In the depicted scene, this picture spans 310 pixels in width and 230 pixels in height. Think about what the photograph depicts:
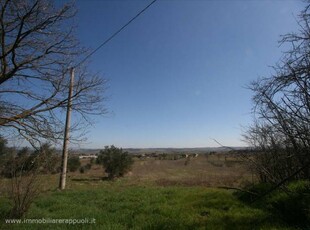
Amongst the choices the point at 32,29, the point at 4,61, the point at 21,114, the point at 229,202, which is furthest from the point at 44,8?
the point at 229,202

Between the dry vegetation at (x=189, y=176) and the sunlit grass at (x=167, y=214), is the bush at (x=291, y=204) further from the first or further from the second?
the dry vegetation at (x=189, y=176)

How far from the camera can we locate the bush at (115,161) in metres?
32.2

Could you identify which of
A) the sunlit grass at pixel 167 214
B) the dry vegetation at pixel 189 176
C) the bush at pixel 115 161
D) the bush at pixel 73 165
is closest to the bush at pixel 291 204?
the sunlit grass at pixel 167 214

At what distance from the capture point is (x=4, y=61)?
7.73 meters

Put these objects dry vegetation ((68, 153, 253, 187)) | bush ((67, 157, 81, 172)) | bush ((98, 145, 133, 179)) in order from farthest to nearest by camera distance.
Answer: bush ((67, 157, 81, 172)) < bush ((98, 145, 133, 179)) < dry vegetation ((68, 153, 253, 187))

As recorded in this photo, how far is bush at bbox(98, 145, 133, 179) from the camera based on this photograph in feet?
106

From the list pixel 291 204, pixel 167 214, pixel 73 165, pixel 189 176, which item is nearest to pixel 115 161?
pixel 189 176

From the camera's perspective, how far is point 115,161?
32781 millimetres

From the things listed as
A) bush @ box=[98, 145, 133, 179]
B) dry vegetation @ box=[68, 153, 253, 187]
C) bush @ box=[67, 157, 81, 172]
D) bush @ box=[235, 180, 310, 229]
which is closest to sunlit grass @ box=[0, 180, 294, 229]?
bush @ box=[235, 180, 310, 229]

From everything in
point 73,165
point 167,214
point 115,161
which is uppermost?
point 115,161

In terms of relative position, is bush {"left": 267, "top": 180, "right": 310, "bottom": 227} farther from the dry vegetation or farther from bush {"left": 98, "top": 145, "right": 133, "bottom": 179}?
bush {"left": 98, "top": 145, "right": 133, "bottom": 179}

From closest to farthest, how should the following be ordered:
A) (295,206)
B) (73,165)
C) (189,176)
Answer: (295,206) < (189,176) < (73,165)

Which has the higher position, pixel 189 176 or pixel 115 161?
pixel 115 161

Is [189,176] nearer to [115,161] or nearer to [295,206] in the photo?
[115,161]
